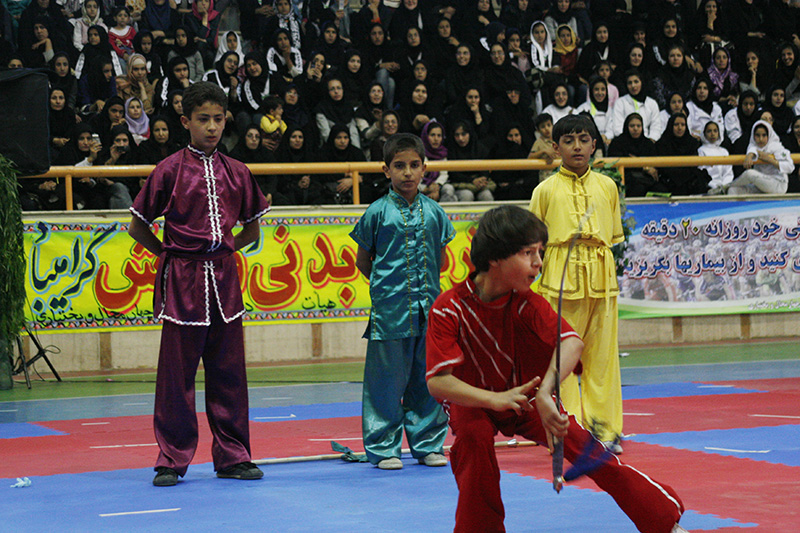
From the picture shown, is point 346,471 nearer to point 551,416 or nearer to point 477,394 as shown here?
A: point 477,394

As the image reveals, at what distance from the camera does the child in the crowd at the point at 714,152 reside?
1395 centimetres

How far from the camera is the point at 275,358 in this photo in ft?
39.8

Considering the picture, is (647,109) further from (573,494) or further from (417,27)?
(573,494)

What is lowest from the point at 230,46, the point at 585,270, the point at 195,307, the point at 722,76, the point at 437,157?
the point at 195,307

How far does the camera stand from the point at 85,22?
542 inches

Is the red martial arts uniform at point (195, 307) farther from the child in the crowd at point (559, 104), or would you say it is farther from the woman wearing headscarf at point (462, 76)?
the child in the crowd at point (559, 104)

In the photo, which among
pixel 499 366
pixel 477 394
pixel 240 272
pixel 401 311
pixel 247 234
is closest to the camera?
pixel 477 394

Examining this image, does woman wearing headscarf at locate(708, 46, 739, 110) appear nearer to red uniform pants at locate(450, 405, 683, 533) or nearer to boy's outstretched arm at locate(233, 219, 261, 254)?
boy's outstretched arm at locate(233, 219, 261, 254)

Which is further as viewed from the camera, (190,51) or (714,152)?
(714,152)

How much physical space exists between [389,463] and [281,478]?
62cm

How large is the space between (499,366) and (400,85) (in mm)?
10686

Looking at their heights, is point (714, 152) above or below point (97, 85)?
below

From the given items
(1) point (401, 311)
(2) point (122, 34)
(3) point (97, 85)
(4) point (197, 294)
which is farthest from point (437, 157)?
(4) point (197, 294)

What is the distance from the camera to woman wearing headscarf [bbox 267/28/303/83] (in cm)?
1391
